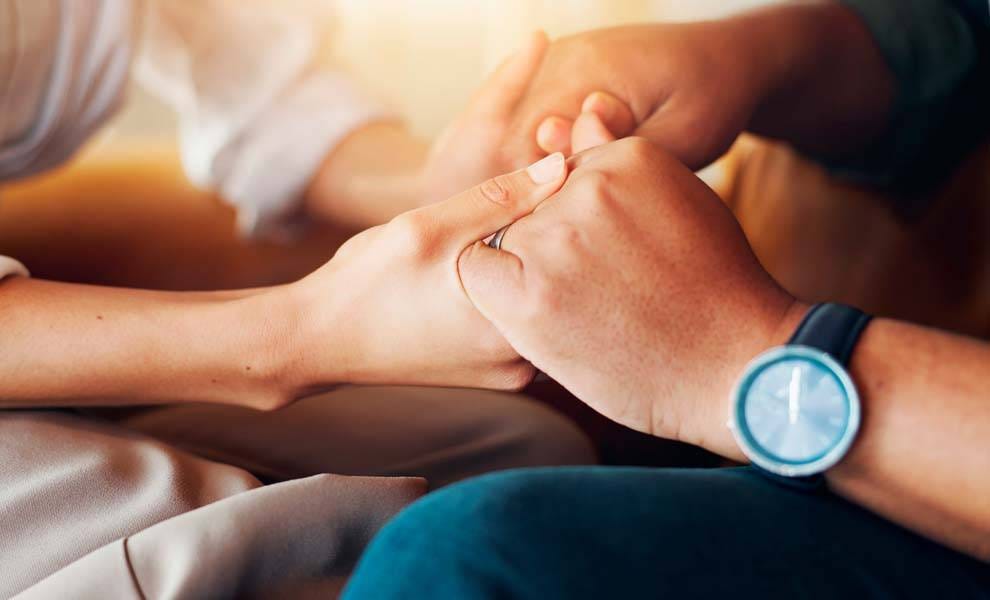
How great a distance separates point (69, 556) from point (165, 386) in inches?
4.8

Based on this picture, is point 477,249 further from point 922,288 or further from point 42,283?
point 922,288

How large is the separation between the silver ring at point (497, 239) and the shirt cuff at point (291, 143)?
0.36 metres

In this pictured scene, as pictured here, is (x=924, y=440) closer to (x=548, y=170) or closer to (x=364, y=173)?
(x=548, y=170)

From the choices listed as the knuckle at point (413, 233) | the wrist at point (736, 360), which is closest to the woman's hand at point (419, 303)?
the knuckle at point (413, 233)

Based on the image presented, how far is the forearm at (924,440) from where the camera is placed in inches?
14.7

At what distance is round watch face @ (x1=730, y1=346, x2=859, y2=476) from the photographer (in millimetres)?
381

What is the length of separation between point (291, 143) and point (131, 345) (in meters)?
0.33

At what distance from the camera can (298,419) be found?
630mm

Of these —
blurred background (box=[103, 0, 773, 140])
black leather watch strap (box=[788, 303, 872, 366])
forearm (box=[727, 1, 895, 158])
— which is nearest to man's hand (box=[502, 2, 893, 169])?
forearm (box=[727, 1, 895, 158])

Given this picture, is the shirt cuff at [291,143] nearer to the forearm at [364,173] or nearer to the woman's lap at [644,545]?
the forearm at [364,173]

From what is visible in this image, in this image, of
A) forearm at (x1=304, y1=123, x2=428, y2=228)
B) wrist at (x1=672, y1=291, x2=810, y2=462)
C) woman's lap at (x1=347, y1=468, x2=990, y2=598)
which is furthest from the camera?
forearm at (x1=304, y1=123, x2=428, y2=228)

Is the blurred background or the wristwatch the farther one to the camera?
the blurred background

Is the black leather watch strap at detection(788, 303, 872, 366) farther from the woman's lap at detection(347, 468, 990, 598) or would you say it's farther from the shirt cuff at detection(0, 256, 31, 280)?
the shirt cuff at detection(0, 256, 31, 280)

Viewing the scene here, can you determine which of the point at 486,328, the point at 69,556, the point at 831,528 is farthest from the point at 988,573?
the point at 69,556
